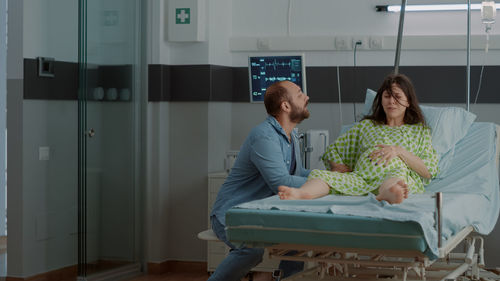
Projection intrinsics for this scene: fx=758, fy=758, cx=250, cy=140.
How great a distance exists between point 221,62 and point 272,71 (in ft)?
1.72

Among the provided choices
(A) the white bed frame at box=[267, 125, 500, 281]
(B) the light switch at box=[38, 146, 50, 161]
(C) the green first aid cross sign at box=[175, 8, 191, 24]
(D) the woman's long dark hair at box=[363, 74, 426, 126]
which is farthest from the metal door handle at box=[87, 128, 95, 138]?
(A) the white bed frame at box=[267, 125, 500, 281]

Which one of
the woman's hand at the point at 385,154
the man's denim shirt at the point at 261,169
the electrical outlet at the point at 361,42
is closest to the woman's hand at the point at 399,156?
the woman's hand at the point at 385,154

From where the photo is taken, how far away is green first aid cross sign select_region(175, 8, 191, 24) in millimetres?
4574

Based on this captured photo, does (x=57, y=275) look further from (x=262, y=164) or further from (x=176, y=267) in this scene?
(x=262, y=164)

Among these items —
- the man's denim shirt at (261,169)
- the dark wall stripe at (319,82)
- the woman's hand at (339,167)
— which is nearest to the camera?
the man's denim shirt at (261,169)

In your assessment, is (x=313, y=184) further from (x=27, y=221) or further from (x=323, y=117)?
(x=323, y=117)

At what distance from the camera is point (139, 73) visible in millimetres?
4668

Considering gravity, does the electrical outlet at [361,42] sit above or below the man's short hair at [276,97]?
above

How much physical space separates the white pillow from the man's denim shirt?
2.13ft

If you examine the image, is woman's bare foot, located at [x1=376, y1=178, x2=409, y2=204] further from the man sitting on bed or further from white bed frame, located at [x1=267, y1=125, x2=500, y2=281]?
the man sitting on bed

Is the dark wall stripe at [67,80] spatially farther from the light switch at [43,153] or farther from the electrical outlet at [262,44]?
→ the electrical outlet at [262,44]

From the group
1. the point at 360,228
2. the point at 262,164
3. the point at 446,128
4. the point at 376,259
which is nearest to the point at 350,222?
the point at 360,228

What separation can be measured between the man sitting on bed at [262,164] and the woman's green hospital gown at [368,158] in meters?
0.17

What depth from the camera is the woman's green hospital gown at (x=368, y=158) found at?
306 centimetres
